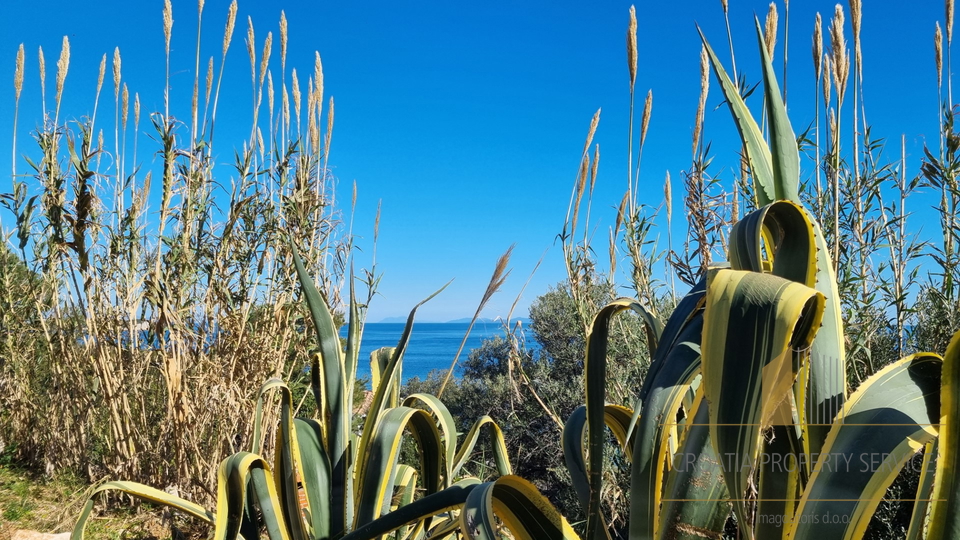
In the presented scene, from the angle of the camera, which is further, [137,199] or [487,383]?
[487,383]

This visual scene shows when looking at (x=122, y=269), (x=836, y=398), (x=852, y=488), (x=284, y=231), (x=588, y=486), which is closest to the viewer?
(x=852, y=488)

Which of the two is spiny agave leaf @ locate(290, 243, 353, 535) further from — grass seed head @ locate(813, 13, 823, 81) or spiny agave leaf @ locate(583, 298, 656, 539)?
grass seed head @ locate(813, 13, 823, 81)

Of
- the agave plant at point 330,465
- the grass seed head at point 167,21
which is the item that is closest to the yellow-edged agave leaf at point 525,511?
the agave plant at point 330,465

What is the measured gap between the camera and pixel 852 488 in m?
0.67

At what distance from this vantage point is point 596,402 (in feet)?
3.03

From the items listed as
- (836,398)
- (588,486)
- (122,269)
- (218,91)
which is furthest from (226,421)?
(836,398)

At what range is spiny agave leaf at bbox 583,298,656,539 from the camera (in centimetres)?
88

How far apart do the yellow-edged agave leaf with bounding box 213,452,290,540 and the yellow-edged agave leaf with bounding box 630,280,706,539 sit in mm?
848

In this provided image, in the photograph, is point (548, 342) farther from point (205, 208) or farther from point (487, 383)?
point (205, 208)

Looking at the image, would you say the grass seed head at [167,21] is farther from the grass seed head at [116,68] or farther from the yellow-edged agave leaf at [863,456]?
the yellow-edged agave leaf at [863,456]

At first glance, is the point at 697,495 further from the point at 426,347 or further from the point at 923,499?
the point at 426,347

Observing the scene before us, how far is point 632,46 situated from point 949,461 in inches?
82.1

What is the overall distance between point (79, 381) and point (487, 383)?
20.6 feet

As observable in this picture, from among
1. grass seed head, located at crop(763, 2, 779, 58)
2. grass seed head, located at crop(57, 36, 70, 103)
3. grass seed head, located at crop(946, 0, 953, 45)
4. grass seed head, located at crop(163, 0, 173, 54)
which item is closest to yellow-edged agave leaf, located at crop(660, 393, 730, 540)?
grass seed head, located at crop(763, 2, 779, 58)
